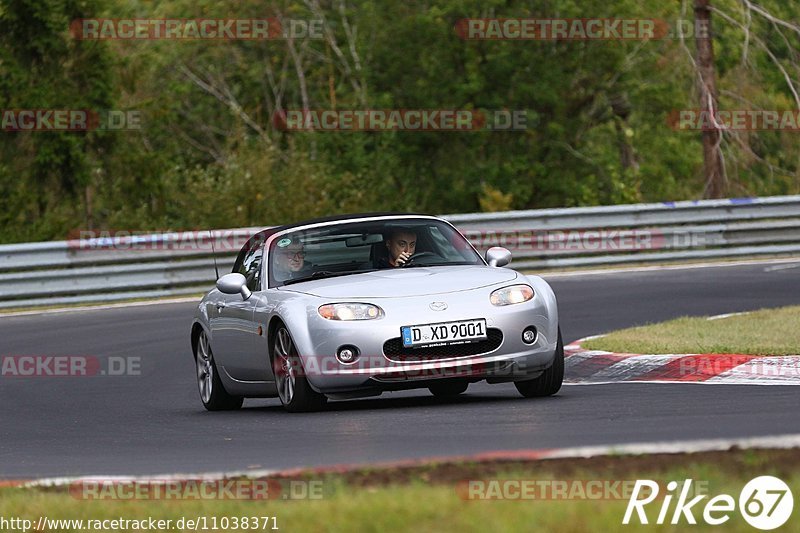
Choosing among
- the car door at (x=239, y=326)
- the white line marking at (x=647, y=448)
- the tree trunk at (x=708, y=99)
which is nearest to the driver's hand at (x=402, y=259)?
the car door at (x=239, y=326)

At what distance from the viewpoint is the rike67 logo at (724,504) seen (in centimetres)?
543

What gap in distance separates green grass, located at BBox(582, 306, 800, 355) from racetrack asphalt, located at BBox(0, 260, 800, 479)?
3.70 ft

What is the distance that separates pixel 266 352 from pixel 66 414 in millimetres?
1881

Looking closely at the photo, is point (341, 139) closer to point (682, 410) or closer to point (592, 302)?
point (592, 302)

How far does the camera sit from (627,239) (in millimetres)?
24109

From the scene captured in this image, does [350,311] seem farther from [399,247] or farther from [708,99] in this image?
[708,99]

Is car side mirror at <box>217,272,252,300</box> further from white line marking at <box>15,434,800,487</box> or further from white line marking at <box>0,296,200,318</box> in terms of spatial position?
white line marking at <box>0,296,200,318</box>

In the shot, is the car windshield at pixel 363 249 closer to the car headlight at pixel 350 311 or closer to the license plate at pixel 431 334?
the car headlight at pixel 350 311

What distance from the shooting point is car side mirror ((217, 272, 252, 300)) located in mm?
11742

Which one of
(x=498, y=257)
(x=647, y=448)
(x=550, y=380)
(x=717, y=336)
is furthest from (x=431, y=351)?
(x=717, y=336)

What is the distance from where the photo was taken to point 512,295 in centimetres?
1079

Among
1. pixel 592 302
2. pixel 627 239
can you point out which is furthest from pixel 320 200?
pixel 592 302

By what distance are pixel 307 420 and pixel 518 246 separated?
1347 centimetres

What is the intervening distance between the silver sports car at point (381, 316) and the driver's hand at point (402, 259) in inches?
0.4
